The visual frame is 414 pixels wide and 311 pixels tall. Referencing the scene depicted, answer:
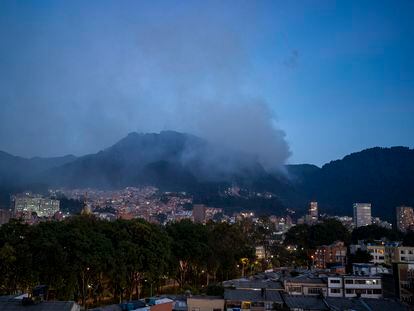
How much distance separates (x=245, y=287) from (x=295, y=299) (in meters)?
5.55

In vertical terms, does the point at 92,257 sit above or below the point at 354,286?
above

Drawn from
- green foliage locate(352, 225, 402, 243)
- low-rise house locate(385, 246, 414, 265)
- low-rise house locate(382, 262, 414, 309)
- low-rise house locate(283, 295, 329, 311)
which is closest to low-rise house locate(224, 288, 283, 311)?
low-rise house locate(283, 295, 329, 311)

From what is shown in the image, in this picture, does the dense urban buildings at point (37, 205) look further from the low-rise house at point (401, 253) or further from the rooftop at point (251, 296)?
the rooftop at point (251, 296)

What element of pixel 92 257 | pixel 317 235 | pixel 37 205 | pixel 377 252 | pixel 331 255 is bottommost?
pixel 331 255

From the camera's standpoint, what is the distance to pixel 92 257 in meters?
28.8

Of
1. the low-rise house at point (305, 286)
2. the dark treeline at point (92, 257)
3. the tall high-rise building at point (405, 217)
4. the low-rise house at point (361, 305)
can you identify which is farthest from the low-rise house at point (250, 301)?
the tall high-rise building at point (405, 217)

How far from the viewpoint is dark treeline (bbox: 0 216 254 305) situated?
2750 centimetres

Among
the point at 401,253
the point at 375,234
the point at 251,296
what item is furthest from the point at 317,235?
the point at 251,296

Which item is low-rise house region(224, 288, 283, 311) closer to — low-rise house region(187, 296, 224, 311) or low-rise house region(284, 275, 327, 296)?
low-rise house region(187, 296, 224, 311)

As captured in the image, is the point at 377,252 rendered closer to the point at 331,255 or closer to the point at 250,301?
the point at 331,255

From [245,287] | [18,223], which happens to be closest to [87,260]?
[18,223]

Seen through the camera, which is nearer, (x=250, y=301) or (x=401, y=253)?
(x=250, y=301)

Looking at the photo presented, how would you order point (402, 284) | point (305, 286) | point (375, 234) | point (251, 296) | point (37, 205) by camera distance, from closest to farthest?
point (251, 296), point (305, 286), point (402, 284), point (375, 234), point (37, 205)

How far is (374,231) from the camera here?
263ft
